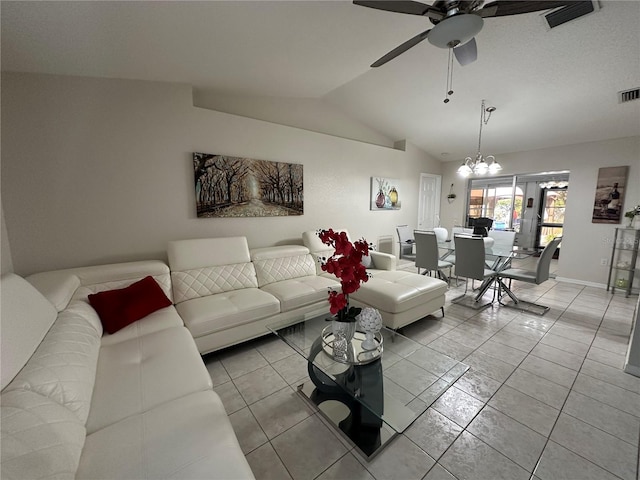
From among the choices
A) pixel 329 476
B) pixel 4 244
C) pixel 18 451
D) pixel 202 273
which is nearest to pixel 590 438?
pixel 329 476

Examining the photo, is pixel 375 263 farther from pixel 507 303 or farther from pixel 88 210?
pixel 88 210

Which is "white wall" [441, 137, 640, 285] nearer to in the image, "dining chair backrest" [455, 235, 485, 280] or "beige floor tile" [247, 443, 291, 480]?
"dining chair backrest" [455, 235, 485, 280]

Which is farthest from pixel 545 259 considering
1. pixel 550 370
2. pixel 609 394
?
pixel 609 394

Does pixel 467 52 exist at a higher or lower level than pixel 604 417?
higher

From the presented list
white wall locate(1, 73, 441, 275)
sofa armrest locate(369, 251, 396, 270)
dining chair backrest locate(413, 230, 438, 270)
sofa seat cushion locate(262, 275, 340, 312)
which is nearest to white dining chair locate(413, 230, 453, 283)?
dining chair backrest locate(413, 230, 438, 270)

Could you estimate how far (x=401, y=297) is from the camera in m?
2.51

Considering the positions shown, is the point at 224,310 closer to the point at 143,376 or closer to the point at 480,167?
the point at 143,376

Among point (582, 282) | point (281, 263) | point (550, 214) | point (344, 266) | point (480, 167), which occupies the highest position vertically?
point (480, 167)

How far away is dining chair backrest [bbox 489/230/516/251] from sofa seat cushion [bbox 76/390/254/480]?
4.25 metres

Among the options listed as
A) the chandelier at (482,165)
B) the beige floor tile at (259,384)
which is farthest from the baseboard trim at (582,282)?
the beige floor tile at (259,384)

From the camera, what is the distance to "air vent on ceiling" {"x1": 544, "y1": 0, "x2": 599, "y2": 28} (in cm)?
198

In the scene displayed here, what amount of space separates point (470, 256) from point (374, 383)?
7.93ft

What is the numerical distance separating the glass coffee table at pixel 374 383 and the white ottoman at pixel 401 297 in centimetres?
58

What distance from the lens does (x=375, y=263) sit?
357 centimetres
